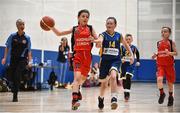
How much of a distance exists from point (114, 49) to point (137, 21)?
21950 millimetres

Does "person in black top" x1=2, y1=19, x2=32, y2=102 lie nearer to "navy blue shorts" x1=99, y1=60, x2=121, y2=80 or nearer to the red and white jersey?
"navy blue shorts" x1=99, y1=60, x2=121, y2=80

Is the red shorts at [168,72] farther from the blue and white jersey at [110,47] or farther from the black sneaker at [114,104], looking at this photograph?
the black sneaker at [114,104]

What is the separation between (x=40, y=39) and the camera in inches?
786

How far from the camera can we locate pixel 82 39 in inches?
362

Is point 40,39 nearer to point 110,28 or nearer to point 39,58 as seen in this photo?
point 39,58

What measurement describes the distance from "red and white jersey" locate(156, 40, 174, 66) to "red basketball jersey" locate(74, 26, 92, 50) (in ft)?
7.11

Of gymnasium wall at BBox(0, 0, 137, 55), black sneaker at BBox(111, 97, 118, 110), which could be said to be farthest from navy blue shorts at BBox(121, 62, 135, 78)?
gymnasium wall at BBox(0, 0, 137, 55)

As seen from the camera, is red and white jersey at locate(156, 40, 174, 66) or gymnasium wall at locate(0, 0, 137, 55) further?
gymnasium wall at locate(0, 0, 137, 55)

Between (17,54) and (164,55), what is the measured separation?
11.5 feet

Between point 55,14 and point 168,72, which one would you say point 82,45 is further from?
point 55,14

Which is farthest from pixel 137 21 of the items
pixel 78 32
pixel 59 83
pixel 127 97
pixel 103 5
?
pixel 78 32

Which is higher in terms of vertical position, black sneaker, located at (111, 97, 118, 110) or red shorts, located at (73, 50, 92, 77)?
red shorts, located at (73, 50, 92, 77)

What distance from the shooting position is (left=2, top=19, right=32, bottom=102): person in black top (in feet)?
36.6

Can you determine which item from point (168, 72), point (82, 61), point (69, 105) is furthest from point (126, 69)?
point (82, 61)
